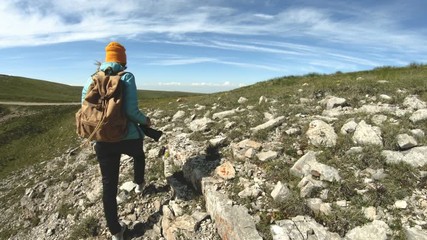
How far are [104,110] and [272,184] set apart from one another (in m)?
3.84

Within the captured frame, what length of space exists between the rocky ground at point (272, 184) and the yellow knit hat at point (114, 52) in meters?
3.27

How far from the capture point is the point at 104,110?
6230 millimetres

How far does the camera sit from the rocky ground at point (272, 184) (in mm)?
5512

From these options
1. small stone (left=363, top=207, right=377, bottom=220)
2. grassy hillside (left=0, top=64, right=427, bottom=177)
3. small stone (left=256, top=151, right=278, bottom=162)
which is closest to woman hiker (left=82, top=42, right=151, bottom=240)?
small stone (left=256, top=151, right=278, bottom=162)

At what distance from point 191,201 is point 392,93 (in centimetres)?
929

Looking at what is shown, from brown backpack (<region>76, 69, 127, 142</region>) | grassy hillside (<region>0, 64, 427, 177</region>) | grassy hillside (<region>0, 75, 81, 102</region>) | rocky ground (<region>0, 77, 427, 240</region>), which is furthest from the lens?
grassy hillside (<region>0, 75, 81, 102</region>)

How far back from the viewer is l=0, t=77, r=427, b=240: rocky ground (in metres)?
5.51

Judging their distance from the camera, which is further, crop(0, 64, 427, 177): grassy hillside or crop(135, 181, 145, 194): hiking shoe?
crop(0, 64, 427, 177): grassy hillside

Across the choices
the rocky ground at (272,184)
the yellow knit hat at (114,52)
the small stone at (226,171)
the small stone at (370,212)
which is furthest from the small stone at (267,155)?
the yellow knit hat at (114,52)

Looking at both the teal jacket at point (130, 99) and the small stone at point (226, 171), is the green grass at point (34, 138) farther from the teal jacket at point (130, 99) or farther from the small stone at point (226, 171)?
the small stone at point (226, 171)

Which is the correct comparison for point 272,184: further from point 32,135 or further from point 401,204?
point 32,135

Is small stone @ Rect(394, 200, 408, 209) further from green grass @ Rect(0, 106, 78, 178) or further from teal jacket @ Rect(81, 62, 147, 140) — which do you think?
green grass @ Rect(0, 106, 78, 178)

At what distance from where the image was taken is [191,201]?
7.35m

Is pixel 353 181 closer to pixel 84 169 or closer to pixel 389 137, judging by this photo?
pixel 389 137
